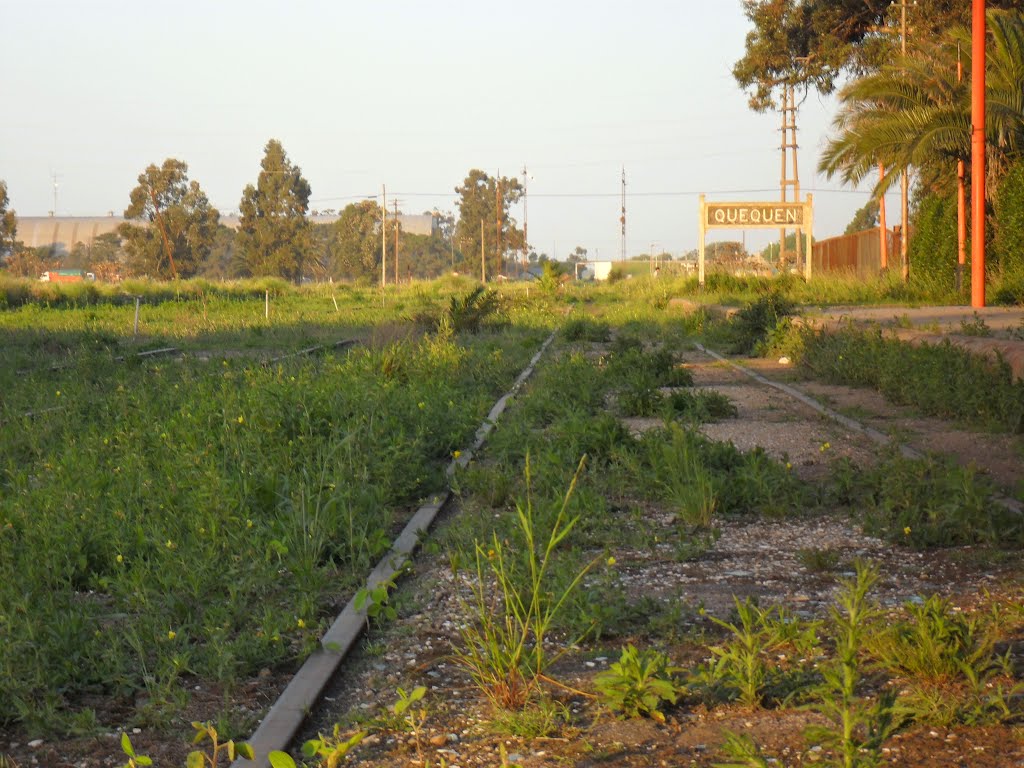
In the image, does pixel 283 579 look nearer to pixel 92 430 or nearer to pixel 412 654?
pixel 412 654

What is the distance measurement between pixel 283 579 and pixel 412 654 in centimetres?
114

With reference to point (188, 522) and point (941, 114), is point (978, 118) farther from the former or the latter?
point (188, 522)

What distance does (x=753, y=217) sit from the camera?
37.5 metres

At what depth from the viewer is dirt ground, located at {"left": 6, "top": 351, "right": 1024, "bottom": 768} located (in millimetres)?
3355

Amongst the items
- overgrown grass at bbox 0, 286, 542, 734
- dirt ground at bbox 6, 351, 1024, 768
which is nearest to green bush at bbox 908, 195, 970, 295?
overgrown grass at bbox 0, 286, 542, 734

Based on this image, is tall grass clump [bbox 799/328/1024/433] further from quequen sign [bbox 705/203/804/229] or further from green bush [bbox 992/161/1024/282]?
quequen sign [bbox 705/203/804/229]

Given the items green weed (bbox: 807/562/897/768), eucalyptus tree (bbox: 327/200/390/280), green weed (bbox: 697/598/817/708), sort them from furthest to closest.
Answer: eucalyptus tree (bbox: 327/200/390/280), green weed (bbox: 697/598/817/708), green weed (bbox: 807/562/897/768)

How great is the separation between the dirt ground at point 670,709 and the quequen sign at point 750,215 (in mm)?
31853

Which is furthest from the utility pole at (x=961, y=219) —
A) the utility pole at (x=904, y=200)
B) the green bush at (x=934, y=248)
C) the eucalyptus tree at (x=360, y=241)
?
the eucalyptus tree at (x=360, y=241)

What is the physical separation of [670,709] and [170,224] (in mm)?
86407

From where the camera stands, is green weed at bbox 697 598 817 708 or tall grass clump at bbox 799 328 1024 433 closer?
green weed at bbox 697 598 817 708

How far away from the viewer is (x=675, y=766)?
3.26 meters

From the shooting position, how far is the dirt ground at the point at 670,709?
3.36 m

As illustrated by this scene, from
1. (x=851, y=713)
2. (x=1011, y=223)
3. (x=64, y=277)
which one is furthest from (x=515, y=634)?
(x=64, y=277)
